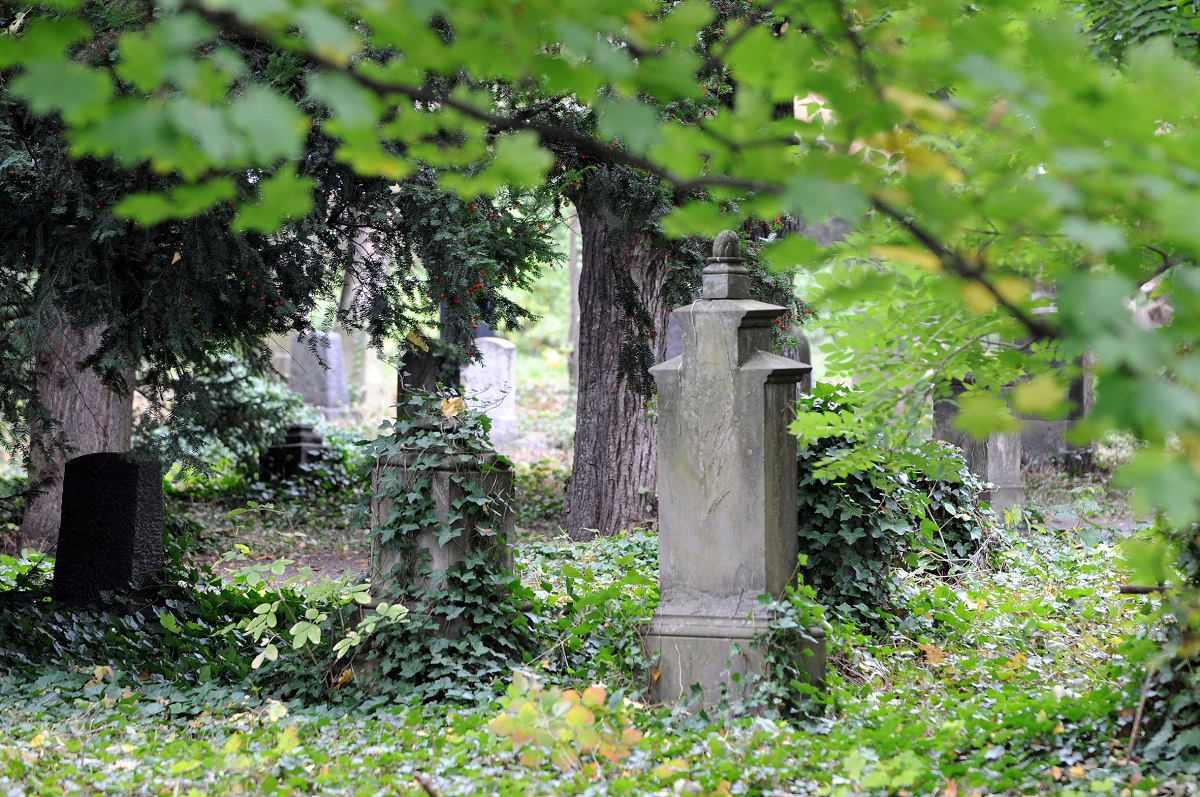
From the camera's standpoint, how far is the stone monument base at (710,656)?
15.2 ft

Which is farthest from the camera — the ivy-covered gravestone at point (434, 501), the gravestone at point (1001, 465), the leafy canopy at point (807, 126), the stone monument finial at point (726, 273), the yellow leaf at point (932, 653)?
the gravestone at point (1001, 465)

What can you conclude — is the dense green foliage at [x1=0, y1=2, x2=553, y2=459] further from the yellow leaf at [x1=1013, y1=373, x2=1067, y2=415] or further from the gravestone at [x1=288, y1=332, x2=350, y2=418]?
the gravestone at [x1=288, y1=332, x2=350, y2=418]

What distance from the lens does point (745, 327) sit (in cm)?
486

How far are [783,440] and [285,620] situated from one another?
123 inches

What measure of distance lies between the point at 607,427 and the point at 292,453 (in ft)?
18.4

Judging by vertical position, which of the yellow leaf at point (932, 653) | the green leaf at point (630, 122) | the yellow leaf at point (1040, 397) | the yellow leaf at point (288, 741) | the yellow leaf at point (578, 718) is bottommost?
the yellow leaf at point (288, 741)

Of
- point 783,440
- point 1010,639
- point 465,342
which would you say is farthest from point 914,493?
point 465,342

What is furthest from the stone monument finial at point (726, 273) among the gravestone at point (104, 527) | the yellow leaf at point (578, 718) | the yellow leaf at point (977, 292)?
the gravestone at point (104, 527)

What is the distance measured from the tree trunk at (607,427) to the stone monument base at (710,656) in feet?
15.0

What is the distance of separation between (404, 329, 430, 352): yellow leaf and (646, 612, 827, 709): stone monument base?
10.6 ft

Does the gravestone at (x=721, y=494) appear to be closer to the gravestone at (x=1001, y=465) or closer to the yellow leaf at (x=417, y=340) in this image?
the yellow leaf at (x=417, y=340)

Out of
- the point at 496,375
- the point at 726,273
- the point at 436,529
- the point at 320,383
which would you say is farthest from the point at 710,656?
the point at 320,383

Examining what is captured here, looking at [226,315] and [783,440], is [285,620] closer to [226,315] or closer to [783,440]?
[226,315]

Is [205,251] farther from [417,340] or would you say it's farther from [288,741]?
[288,741]
